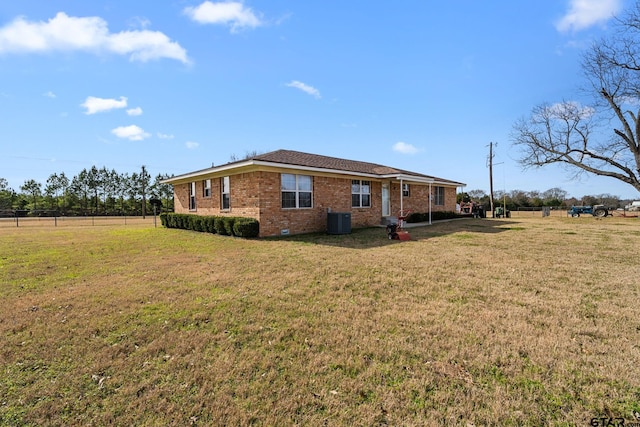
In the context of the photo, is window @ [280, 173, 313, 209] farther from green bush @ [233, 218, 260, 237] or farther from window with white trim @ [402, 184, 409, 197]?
window with white trim @ [402, 184, 409, 197]

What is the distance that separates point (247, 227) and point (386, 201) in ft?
30.6

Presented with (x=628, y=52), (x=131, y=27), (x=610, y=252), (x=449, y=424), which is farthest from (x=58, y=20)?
(x=628, y=52)

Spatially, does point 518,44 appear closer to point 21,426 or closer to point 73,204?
point 21,426

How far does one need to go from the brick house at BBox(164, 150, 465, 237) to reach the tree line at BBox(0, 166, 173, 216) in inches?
1577

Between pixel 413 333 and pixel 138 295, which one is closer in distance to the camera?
pixel 413 333

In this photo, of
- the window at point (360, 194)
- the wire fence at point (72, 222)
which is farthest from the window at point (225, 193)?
the wire fence at point (72, 222)

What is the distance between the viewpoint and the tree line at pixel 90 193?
51.5 m

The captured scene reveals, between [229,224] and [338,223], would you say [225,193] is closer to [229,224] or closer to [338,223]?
[229,224]

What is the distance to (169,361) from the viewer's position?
2.94 m

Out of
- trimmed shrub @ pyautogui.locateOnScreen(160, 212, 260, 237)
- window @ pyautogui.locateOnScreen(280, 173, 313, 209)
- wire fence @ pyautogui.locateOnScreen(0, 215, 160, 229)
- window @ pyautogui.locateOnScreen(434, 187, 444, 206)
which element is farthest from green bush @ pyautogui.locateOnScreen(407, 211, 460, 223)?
wire fence @ pyautogui.locateOnScreen(0, 215, 160, 229)

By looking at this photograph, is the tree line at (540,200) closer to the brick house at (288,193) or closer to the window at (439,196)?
the window at (439,196)

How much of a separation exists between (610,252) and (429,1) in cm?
894

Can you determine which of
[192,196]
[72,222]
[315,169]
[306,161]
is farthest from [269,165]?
[72,222]

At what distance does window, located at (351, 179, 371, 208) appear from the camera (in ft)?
51.2
